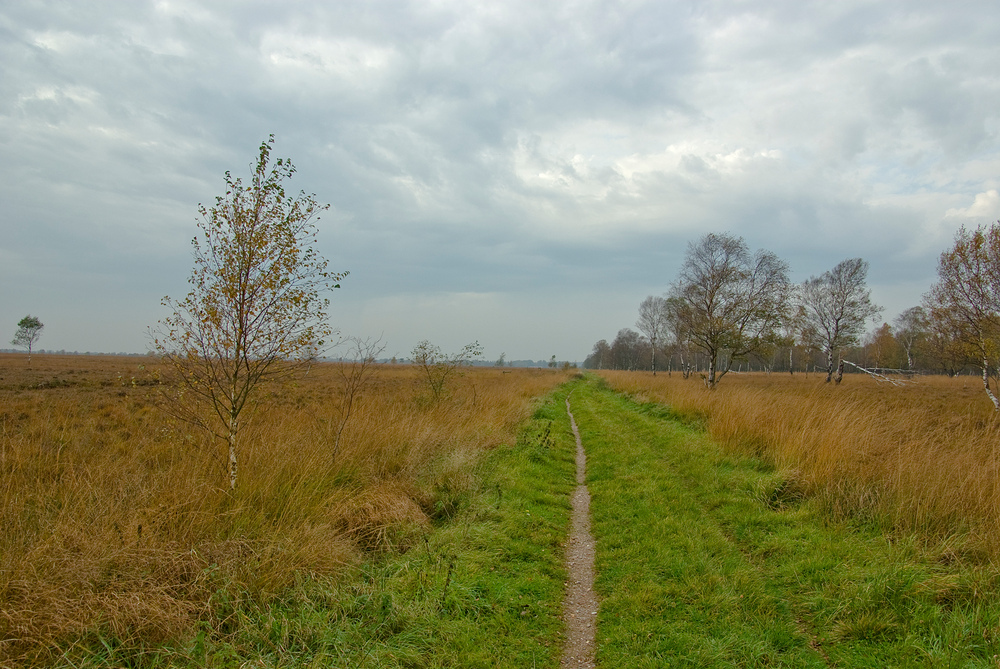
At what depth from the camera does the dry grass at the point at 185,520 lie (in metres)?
3.26

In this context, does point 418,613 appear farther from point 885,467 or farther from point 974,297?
point 974,297

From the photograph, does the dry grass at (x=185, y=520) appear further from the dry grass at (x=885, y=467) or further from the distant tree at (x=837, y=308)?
the distant tree at (x=837, y=308)

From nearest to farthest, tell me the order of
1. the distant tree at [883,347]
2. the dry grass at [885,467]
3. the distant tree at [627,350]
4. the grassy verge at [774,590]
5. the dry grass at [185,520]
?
the dry grass at [185,520]
the grassy verge at [774,590]
the dry grass at [885,467]
the distant tree at [883,347]
the distant tree at [627,350]

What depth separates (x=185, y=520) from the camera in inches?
178

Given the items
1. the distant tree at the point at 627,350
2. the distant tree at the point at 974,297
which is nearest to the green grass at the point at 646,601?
the distant tree at the point at 974,297

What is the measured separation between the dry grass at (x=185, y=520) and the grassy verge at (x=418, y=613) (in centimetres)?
19

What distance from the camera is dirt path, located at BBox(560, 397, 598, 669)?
369 centimetres

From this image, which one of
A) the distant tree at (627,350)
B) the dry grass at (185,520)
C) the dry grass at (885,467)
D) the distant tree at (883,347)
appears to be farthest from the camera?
the distant tree at (627,350)

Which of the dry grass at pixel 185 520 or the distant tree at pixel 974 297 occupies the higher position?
the distant tree at pixel 974 297

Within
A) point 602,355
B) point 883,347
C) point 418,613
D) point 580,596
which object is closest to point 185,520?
point 418,613

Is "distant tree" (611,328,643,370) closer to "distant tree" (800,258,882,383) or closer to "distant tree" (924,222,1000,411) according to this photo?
"distant tree" (800,258,882,383)

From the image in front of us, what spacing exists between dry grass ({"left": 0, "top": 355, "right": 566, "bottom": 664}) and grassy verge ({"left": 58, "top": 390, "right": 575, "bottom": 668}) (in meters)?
0.19

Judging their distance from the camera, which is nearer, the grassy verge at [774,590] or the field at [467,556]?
the field at [467,556]

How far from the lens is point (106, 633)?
322cm
